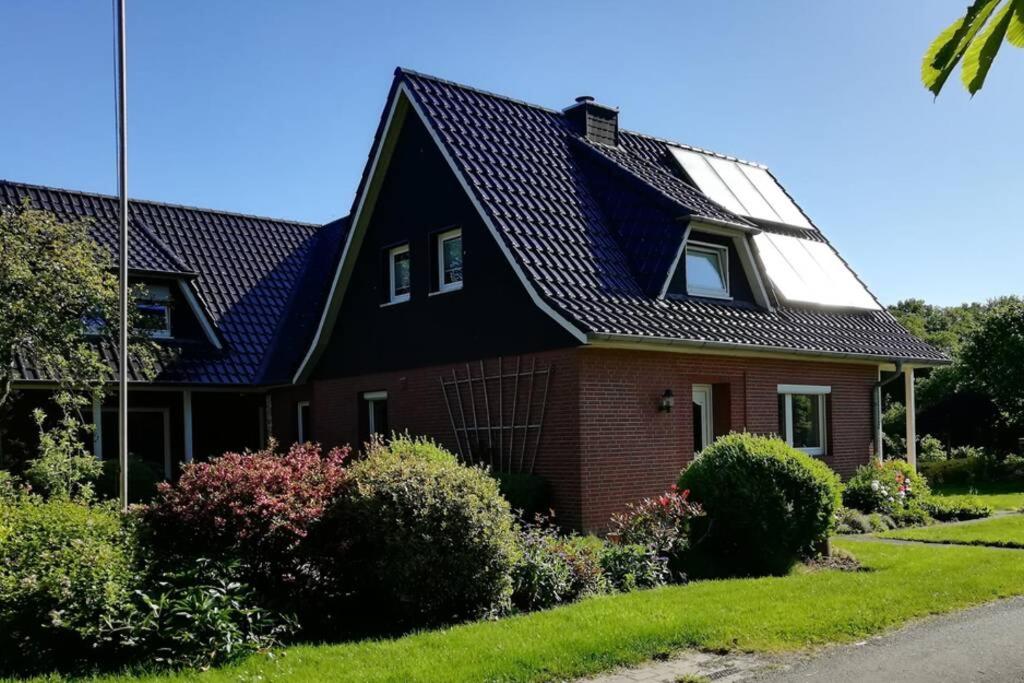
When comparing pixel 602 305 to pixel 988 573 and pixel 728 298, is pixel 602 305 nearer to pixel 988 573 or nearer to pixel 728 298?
pixel 728 298

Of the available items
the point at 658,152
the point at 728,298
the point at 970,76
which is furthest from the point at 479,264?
the point at 970,76

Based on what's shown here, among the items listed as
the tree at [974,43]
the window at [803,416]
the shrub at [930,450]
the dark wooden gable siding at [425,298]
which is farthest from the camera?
A: the shrub at [930,450]

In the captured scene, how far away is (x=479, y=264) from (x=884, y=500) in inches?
324

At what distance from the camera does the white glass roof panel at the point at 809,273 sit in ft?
60.6

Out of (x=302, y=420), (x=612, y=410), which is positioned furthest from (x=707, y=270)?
(x=302, y=420)

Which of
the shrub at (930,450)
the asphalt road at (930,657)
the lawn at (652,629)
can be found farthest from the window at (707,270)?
the shrub at (930,450)

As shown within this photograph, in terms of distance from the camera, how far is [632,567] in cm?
1073

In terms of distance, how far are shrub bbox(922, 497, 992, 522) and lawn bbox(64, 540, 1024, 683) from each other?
5.80m

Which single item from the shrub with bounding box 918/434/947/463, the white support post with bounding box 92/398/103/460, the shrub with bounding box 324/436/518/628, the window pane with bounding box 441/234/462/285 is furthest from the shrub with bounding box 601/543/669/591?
the shrub with bounding box 918/434/947/463

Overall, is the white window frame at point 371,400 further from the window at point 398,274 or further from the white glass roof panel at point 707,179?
the white glass roof panel at point 707,179

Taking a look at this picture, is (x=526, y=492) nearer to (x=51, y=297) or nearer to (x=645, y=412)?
(x=645, y=412)

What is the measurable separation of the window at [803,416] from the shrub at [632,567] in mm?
7238

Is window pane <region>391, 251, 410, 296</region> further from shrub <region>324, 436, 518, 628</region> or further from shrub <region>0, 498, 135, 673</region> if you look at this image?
shrub <region>0, 498, 135, 673</region>

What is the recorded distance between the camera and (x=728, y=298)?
17.1m
